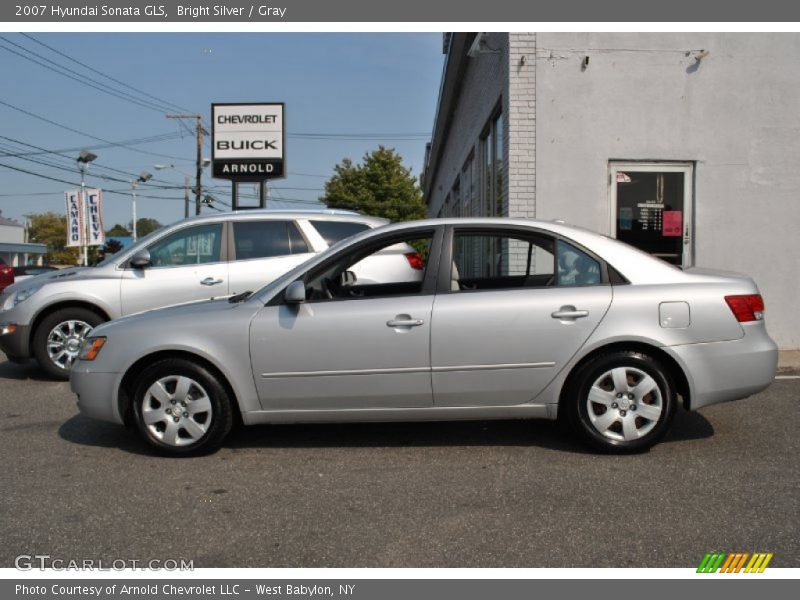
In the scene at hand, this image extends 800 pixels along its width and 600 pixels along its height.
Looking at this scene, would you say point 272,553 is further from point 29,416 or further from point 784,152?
point 784,152

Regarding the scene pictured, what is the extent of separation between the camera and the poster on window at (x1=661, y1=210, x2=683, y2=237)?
9109 mm

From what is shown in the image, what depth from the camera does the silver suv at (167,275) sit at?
7391 millimetres

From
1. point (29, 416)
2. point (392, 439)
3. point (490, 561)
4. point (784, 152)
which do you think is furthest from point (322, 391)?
point (784, 152)

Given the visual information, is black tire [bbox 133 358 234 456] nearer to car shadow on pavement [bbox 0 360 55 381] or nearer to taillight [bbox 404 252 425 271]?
taillight [bbox 404 252 425 271]

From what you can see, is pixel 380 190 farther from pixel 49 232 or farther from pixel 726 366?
pixel 49 232

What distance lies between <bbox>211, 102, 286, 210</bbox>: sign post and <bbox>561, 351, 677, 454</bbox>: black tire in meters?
10.7

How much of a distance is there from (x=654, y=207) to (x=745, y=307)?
4.69m

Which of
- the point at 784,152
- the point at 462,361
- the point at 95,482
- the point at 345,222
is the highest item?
the point at 784,152

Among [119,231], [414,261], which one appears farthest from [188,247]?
[119,231]

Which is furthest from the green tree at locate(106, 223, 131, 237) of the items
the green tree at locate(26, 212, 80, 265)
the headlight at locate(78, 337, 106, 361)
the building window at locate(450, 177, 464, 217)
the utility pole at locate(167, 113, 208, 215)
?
the headlight at locate(78, 337, 106, 361)

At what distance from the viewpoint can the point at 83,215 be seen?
88.9ft

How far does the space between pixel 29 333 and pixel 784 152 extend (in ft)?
29.7

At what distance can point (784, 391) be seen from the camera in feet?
21.9
